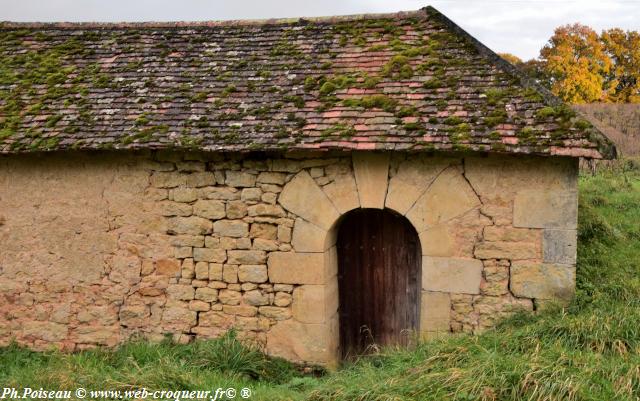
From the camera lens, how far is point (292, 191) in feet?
20.7

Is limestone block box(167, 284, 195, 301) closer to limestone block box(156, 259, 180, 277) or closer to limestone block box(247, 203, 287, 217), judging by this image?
limestone block box(156, 259, 180, 277)

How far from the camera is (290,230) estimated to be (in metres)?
6.34

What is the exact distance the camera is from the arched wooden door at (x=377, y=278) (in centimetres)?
663

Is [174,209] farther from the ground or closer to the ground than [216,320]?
farther from the ground

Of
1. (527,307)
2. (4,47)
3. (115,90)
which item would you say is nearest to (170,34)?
(115,90)

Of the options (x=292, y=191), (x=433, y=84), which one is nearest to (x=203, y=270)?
(x=292, y=191)

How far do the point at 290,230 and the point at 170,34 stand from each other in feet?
11.2

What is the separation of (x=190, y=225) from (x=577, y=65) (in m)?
26.0

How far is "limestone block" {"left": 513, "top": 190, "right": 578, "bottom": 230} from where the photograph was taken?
5672 mm

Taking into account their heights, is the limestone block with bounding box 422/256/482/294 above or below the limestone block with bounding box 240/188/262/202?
below

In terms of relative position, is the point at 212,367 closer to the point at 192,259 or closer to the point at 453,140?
the point at 192,259

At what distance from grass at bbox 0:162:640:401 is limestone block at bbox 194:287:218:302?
1.57 ft

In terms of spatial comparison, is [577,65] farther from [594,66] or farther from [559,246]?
[559,246]

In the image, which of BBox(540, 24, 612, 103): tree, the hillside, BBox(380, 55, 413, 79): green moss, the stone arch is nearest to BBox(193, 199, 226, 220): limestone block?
the stone arch
